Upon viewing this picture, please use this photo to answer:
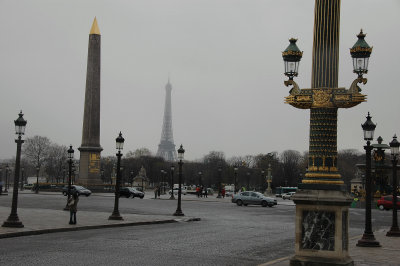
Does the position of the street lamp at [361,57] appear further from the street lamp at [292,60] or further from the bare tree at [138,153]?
the bare tree at [138,153]

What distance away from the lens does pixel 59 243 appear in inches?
639

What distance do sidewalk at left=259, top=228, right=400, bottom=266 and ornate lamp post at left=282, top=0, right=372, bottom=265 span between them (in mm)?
1449

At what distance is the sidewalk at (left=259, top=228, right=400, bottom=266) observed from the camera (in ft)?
41.9

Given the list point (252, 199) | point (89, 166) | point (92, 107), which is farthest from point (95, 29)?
point (252, 199)

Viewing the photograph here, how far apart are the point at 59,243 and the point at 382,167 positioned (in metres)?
41.5

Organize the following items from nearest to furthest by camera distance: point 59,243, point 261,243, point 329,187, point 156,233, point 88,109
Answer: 1. point 329,187
2. point 59,243
3. point 261,243
4. point 156,233
5. point 88,109

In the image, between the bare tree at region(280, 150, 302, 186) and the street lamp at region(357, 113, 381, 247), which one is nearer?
the street lamp at region(357, 113, 381, 247)

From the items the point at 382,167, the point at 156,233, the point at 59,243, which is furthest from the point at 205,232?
the point at 382,167

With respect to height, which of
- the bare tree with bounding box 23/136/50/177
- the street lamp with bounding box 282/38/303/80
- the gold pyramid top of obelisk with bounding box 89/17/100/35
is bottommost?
the street lamp with bounding box 282/38/303/80

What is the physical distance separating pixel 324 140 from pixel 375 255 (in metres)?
4.99

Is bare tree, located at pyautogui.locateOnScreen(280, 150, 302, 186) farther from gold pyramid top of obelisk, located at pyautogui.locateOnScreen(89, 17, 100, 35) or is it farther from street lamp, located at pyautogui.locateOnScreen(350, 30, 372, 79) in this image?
street lamp, located at pyautogui.locateOnScreen(350, 30, 372, 79)

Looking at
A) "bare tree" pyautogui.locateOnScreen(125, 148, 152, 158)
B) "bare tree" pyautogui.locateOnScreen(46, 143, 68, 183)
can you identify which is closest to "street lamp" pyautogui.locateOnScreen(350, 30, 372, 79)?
"bare tree" pyautogui.locateOnScreen(46, 143, 68, 183)

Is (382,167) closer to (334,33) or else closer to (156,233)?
(156,233)

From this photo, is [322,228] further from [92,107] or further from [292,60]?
[92,107]
